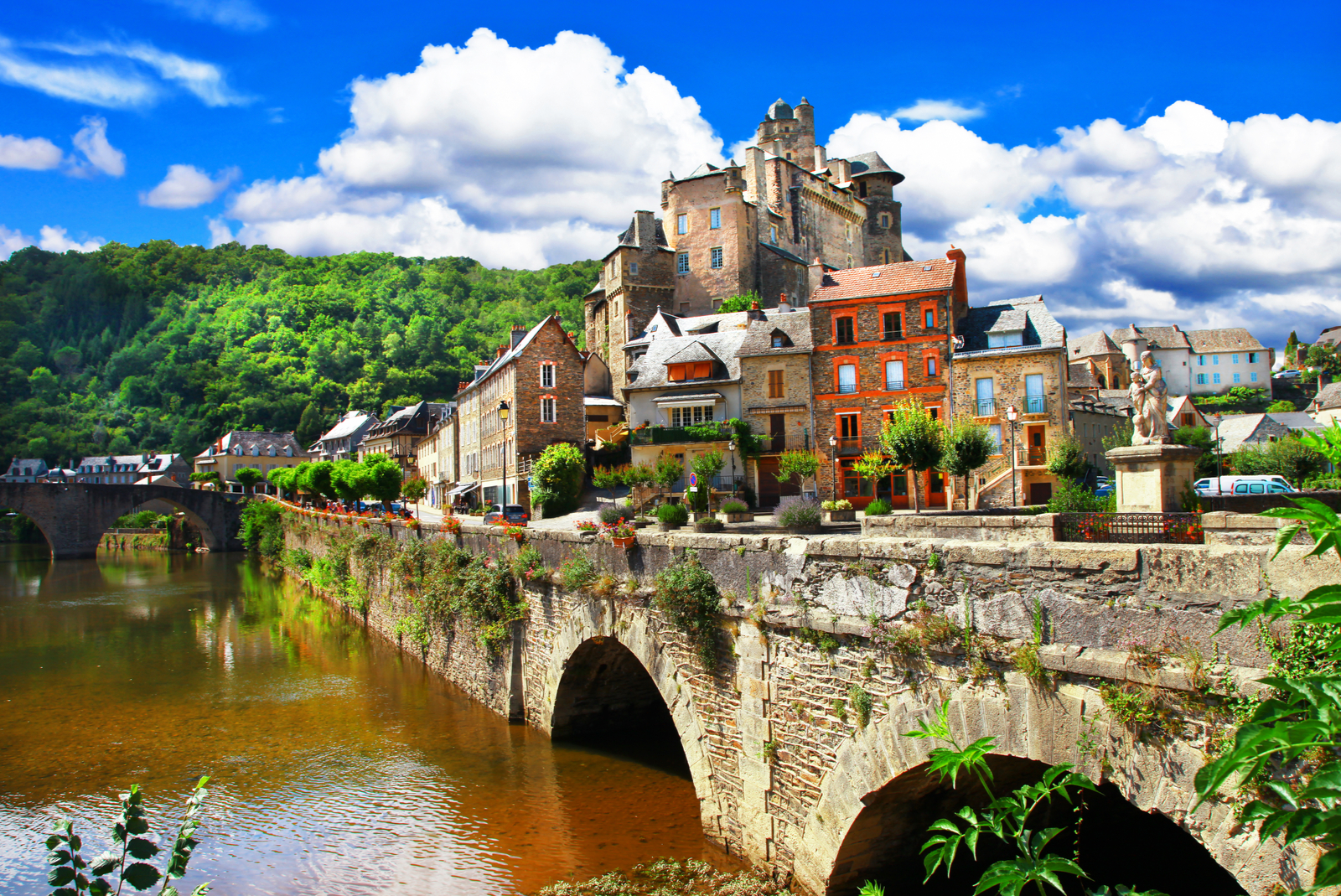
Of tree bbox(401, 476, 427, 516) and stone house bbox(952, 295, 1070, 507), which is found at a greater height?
stone house bbox(952, 295, 1070, 507)

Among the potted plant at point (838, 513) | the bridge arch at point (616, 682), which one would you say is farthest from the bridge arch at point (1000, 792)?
the potted plant at point (838, 513)

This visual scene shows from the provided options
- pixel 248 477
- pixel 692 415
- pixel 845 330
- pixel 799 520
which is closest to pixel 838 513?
pixel 799 520

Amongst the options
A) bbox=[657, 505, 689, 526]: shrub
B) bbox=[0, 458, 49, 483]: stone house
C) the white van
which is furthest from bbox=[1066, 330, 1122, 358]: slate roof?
bbox=[0, 458, 49, 483]: stone house

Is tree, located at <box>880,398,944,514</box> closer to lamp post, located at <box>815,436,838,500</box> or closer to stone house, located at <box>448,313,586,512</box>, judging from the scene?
lamp post, located at <box>815,436,838,500</box>

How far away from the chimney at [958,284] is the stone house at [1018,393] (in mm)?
1217

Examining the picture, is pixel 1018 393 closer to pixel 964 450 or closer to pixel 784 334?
pixel 784 334

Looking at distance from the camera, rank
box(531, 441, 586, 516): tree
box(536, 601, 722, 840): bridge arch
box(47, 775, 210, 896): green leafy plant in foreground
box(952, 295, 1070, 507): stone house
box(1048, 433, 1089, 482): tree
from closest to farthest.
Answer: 1. box(47, 775, 210, 896): green leafy plant in foreground
2. box(536, 601, 722, 840): bridge arch
3. box(1048, 433, 1089, 482): tree
4. box(952, 295, 1070, 507): stone house
5. box(531, 441, 586, 516): tree

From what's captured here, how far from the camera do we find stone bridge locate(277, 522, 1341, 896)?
4.69 m

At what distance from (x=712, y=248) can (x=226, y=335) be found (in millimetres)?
75393

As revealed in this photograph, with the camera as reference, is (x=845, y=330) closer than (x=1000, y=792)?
No

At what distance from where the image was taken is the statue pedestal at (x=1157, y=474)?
8914mm

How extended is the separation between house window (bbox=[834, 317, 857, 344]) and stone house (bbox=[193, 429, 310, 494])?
71130 millimetres

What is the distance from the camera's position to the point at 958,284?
32062 millimetres

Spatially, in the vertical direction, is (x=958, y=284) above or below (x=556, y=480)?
above
